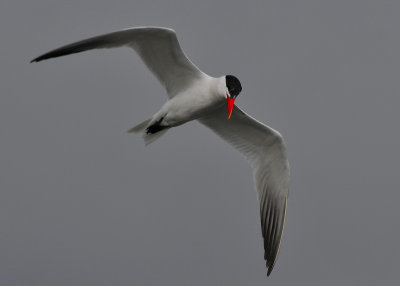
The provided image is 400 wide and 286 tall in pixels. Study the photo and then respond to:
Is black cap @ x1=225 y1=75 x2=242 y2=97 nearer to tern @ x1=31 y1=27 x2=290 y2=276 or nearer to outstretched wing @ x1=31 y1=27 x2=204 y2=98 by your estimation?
tern @ x1=31 y1=27 x2=290 y2=276

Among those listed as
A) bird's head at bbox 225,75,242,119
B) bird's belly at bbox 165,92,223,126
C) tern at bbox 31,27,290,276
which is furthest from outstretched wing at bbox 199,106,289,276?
bird's head at bbox 225,75,242,119

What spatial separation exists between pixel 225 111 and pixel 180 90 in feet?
4.44

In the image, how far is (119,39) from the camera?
13.1m

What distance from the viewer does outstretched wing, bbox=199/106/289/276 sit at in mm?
14820

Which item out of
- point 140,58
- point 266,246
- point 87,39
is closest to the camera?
point 87,39

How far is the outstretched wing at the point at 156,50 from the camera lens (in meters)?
12.8

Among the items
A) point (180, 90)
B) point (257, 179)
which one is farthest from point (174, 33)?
point (257, 179)

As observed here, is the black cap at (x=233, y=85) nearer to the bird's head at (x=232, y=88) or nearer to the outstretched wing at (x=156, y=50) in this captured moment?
the bird's head at (x=232, y=88)

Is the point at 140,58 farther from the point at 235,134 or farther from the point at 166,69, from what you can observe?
the point at 235,134

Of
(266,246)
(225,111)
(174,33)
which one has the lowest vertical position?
(266,246)

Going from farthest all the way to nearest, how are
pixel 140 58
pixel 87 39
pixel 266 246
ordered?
pixel 266 246
pixel 140 58
pixel 87 39

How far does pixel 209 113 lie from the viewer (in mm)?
14453

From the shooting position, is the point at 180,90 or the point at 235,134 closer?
the point at 180,90

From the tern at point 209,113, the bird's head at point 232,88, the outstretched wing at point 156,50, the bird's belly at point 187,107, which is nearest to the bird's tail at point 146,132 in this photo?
the tern at point 209,113
